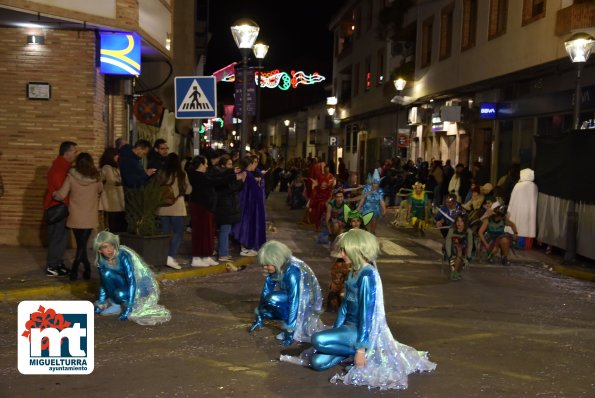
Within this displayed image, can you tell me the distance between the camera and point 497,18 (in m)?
22.2

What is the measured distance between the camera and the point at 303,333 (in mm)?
7031

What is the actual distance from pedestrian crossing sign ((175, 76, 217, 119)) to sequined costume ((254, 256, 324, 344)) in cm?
589

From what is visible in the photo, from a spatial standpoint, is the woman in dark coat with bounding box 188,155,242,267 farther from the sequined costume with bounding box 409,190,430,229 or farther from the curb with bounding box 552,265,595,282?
the sequined costume with bounding box 409,190,430,229

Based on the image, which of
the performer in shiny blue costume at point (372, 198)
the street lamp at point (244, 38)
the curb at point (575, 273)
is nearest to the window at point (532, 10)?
the performer in shiny blue costume at point (372, 198)

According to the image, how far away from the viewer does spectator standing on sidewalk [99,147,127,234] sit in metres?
11.2

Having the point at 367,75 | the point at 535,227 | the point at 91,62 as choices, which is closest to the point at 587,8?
the point at 535,227

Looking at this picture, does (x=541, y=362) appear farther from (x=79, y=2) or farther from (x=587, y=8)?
(x=587, y=8)

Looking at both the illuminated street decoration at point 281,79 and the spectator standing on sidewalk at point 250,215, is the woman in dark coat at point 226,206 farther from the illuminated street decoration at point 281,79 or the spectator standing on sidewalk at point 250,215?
the illuminated street decoration at point 281,79

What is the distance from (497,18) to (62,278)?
16774mm

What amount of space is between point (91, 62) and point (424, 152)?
19.9m

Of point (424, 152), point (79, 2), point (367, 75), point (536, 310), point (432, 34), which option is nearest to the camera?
point (536, 310)

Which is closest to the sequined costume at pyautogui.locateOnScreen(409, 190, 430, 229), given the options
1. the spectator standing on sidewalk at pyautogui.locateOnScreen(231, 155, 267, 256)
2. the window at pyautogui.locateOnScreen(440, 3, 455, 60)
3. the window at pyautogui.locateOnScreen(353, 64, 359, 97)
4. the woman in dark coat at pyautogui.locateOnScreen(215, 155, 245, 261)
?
the spectator standing on sidewalk at pyautogui.locateOnScreen(231, 155, 267, 256)

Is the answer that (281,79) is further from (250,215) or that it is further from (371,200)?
(250,215)

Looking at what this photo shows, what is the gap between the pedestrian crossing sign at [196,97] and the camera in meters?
12.5
